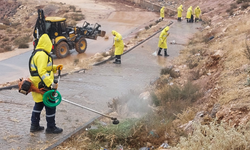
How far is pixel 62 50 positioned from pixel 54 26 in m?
1.37

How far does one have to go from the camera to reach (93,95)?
809cm

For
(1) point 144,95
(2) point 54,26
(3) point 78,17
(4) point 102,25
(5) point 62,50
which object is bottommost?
(1) point 144,95

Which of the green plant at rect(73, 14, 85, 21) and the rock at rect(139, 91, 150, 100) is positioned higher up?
the green plant at rect(73, 14, 85, 21)

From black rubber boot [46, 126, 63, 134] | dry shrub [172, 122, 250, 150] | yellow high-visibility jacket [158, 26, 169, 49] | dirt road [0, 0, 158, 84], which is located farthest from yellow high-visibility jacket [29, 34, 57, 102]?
yellow high-visibility jacket [158, 26, 169, 49]

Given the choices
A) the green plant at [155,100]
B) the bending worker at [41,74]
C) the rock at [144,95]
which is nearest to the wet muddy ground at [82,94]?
the bending worker at [41,74]

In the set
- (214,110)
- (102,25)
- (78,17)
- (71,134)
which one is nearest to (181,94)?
(214,110)

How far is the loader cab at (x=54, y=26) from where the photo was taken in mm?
13641

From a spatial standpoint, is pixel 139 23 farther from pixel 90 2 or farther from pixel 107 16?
pixel 90 2

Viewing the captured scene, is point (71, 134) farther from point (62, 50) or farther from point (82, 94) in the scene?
point (62, 50)

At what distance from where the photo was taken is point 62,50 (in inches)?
574

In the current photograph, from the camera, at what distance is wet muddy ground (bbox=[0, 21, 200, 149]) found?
537 centimetres

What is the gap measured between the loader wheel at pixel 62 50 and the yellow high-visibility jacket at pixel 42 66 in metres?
9.08

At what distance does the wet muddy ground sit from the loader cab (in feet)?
12.3

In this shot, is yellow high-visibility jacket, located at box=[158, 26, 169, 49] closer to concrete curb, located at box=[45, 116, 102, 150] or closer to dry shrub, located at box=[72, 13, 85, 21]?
concrete curb, located at box=[45, 116, 102, 150]
